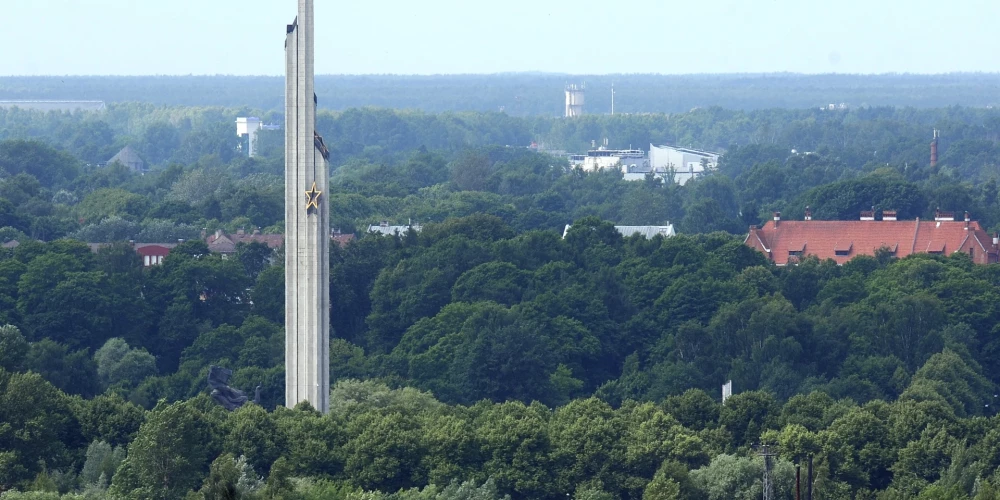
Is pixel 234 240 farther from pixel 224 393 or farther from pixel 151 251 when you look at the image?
pixel 224 393

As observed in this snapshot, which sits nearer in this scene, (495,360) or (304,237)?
(304,237)

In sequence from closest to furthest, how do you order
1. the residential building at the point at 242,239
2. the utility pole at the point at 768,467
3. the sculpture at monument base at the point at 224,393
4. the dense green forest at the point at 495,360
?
the utility pole at the point at 768,467, the dense green forest at the point at 495,360, the sculpture at monument base at the point at 224,393, the residential building at the point at 242,239

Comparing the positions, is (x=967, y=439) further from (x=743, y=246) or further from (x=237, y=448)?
(x=743, y=246)

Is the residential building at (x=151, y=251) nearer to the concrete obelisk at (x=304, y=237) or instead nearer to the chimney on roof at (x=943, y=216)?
the chimney on roof at (x=943, y=216)

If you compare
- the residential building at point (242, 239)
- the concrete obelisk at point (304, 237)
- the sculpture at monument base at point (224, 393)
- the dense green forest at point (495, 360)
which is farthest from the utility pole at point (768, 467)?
the residential building at point (242, 239)

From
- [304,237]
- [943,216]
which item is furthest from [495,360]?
[943,216]

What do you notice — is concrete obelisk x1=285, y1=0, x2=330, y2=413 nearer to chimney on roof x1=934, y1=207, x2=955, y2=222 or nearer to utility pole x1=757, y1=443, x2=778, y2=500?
utility pole x1=757, y1=443, x2=778, y2=500

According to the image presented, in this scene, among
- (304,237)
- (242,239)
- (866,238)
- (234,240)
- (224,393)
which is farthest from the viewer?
(866,238)
